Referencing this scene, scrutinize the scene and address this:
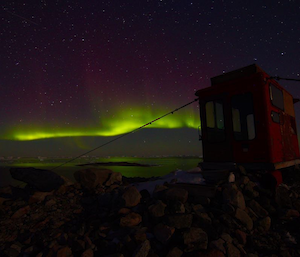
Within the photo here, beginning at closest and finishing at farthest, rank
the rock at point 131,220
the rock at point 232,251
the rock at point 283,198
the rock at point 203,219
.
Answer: the rock at point 232,251 < the rock at point 203,219 < the rock at point 131,220 < the rock at point 283,198

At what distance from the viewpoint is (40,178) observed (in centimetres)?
839

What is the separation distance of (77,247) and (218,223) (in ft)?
9.18

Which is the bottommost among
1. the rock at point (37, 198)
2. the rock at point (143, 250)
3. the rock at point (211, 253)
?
the rock at point (211, 253)

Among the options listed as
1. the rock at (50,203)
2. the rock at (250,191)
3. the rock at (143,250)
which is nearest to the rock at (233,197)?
the rock at (250,191)

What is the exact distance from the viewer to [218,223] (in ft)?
13.3

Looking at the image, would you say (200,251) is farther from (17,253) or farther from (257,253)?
(17,253)

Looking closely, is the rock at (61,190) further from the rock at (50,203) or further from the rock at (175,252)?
the rock at (175,252)

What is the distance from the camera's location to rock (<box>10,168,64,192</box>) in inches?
320

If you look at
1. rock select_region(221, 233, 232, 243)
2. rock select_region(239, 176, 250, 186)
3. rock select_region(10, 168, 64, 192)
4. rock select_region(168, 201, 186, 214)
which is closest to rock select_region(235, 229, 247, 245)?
rock select_region(221, 233, 232, 243)

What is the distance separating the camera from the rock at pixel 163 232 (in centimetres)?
359

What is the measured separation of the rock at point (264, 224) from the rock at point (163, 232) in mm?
2087

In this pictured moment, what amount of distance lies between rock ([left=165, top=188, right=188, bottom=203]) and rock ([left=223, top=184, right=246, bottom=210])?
3.18ft

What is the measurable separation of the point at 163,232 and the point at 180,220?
414 millimetres

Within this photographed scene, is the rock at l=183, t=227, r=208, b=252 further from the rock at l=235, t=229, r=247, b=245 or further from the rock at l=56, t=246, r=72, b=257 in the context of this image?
the rock at l=56, t=246, r=72, b=257
